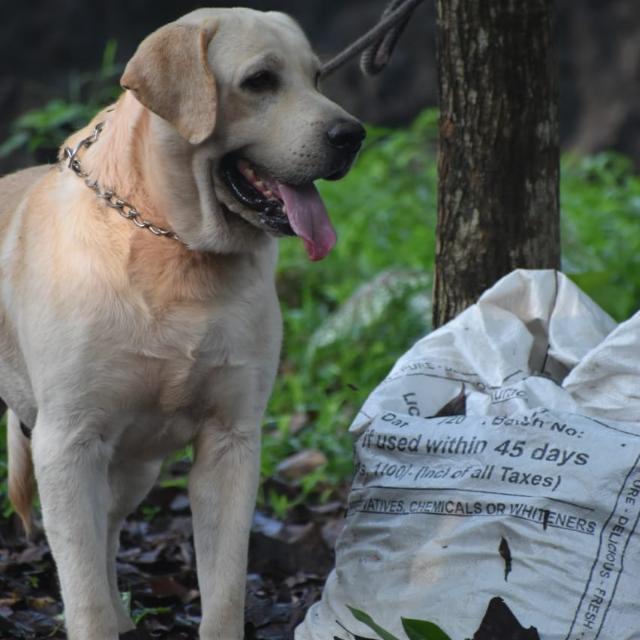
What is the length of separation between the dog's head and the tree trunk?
0.78 metres

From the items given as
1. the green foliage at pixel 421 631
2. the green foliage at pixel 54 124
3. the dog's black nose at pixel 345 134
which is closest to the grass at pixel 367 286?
the dog's black nose at pixel 345 134

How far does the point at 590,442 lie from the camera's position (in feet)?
9.20

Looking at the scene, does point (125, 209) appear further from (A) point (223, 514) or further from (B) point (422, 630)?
(B) point (422, 630)

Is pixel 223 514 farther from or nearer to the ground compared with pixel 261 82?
nearer to the ground

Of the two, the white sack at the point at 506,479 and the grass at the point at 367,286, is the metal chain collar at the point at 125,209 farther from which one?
the grass at the point at 367,286

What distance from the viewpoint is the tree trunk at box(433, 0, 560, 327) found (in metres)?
3.63

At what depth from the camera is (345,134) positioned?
294 centimetres

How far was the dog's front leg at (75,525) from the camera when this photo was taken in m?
2.90

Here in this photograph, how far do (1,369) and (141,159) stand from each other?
0.75m

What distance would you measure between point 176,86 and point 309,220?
0.44 meters

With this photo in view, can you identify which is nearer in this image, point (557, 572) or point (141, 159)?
point (557, 572)

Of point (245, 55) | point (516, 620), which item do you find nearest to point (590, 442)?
point (516, 620)

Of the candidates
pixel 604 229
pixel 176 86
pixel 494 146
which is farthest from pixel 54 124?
pixel 176 86

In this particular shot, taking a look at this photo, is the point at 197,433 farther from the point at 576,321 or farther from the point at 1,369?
the point at 576,321
